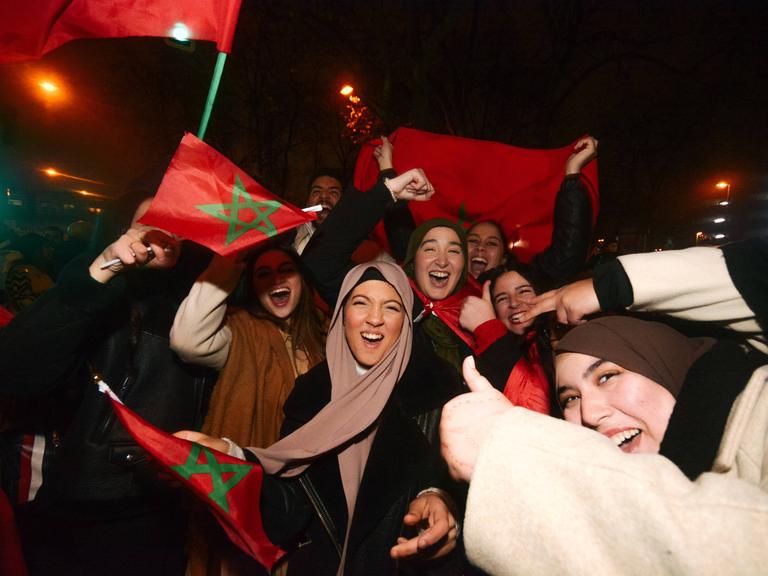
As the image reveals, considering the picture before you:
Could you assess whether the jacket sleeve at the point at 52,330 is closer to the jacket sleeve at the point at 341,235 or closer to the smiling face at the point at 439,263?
the jacket sleeve at the point at 341,235

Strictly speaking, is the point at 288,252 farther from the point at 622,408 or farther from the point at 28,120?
the point at 28,120

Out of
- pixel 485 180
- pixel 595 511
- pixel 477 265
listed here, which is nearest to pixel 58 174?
pixel 485 180

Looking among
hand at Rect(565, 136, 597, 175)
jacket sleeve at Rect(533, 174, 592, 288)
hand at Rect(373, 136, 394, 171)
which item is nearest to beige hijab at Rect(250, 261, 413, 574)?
hand at Rect(373, 136, 394, 171)

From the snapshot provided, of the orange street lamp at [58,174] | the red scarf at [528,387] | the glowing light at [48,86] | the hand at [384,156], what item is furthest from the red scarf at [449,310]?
the orange street lamp at [58,174]

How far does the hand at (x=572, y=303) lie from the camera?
1.59 m

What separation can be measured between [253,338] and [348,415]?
2.74 ft

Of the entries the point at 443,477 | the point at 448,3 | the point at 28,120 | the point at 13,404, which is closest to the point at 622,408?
the point at 443,477

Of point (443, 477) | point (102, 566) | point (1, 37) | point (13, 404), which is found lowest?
point (102, 566)

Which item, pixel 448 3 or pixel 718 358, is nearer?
pixel 718 358

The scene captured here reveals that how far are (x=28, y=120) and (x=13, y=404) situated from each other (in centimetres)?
1830

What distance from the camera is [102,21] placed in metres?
1.76

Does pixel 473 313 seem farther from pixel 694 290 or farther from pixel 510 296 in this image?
pixel 694 290

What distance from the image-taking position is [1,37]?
5.34ft

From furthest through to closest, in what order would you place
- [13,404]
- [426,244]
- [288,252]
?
[426,244] < [288,252] < [13,404]
